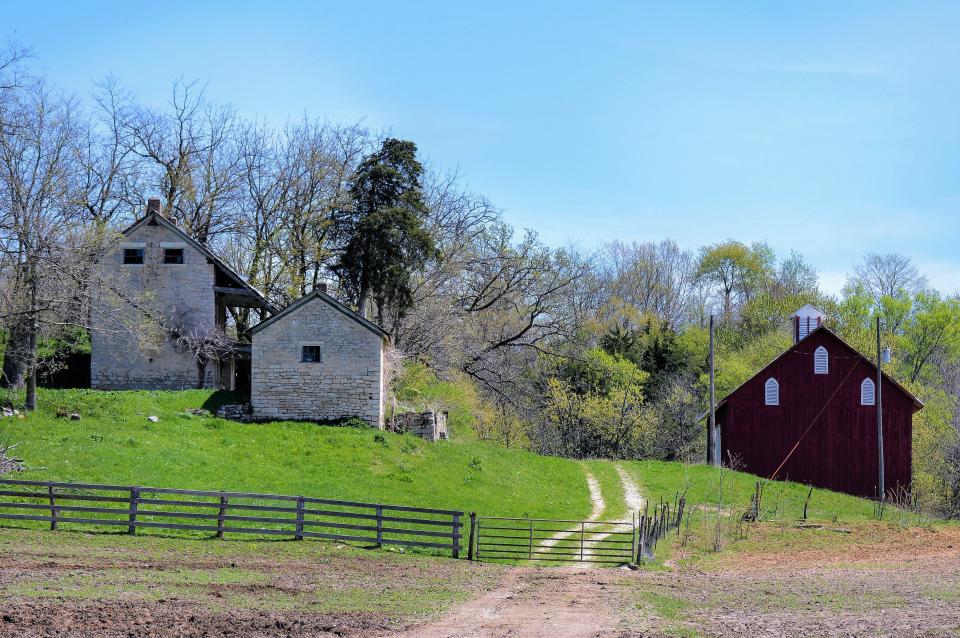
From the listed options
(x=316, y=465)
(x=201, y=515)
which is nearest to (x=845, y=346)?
(x=316, y=465)

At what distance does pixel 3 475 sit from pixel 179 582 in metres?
11.9

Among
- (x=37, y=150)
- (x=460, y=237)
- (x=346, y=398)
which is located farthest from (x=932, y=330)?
(x=37, y=150)

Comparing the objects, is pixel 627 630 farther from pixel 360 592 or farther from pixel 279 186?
pixel 279 186

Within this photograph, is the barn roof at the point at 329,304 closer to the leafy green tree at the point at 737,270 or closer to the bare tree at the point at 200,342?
the bare tree at the point at 200,342

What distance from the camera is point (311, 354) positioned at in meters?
38.9

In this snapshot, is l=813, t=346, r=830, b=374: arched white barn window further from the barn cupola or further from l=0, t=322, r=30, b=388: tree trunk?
l=0, t=322, r=30, b=388: tree trunk

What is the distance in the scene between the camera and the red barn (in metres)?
45.8

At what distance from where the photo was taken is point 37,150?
35750mm

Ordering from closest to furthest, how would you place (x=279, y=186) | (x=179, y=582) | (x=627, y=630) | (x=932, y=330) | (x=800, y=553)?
(x=627, y=630)
(x=179, y=582)
(x=800, y=553)
(x=279, y=186)
(x=932, y=330)

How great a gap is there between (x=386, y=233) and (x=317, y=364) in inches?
395

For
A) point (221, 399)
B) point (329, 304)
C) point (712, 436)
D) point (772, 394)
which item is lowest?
point (712, 436)

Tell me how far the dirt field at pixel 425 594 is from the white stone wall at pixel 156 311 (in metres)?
19.4

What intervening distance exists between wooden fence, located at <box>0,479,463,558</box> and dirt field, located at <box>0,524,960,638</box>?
2.45 feet

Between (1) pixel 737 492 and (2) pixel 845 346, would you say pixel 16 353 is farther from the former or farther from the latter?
(2) pixel 845 346
